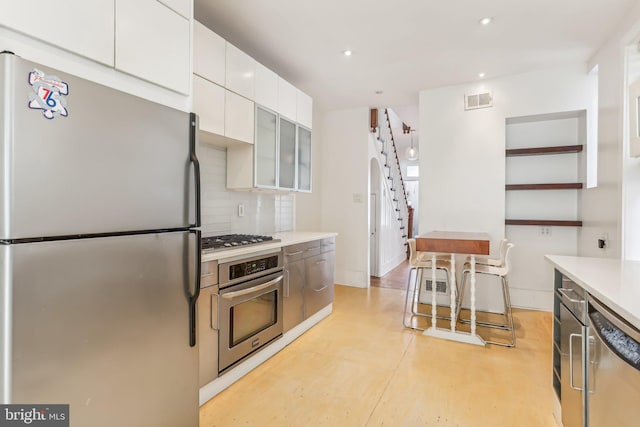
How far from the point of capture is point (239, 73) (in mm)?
2686

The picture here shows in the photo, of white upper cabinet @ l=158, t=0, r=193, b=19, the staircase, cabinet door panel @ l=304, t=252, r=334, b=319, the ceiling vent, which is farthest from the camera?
the staircase

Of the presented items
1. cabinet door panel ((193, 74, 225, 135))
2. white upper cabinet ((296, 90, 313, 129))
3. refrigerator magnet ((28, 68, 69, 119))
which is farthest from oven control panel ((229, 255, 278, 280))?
white upper cabinet ((296, 90, 313, 129))

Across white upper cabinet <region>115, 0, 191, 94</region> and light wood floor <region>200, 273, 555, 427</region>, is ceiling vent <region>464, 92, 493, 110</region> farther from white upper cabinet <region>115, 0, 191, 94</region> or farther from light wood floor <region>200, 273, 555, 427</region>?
white upper cabinet <region>115, 0, 191, 94</region>

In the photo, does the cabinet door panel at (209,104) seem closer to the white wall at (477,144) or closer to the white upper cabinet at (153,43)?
the white upper cabinet at (153,43)

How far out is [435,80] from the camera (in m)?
3.93

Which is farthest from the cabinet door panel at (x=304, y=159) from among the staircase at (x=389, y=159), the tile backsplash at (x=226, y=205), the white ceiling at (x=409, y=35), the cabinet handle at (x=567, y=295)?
the cabinet handle at (x=567, y=295)

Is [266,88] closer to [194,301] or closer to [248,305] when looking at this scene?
[248,305]

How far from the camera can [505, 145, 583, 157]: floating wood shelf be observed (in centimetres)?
361

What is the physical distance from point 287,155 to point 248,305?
5.42 feet

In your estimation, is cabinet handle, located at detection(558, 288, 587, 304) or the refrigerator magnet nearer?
the refrigerator magnet

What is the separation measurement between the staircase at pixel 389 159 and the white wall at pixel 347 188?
38 cm

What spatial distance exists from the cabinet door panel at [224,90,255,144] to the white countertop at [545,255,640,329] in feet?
7.83

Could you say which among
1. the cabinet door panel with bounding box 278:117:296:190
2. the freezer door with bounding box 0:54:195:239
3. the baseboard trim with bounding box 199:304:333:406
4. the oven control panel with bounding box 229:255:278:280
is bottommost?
the baseboard trim with bounding box 199:304:333:406

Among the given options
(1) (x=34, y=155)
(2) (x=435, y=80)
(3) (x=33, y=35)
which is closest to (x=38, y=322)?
(1) (x=34, y=155)
